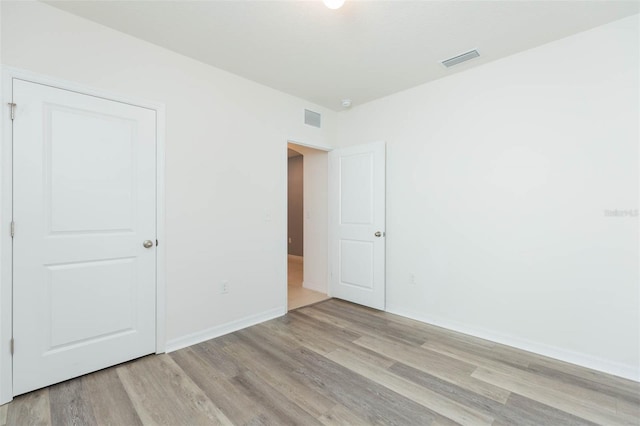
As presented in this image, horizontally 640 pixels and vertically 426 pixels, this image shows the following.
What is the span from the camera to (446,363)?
235cm

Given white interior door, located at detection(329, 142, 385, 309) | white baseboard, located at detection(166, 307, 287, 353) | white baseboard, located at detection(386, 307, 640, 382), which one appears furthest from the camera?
white interior door, located at detection(329, 142, 385, 309)

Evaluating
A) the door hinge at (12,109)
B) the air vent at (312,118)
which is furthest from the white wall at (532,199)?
the door hinge at (12,109)

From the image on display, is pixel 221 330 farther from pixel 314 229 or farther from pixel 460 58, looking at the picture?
pixel 460 58

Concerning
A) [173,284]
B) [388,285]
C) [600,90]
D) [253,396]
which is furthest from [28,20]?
[600,90]

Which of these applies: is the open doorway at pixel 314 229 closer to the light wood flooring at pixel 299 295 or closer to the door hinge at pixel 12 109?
the light wood flooring at pixel 299 295

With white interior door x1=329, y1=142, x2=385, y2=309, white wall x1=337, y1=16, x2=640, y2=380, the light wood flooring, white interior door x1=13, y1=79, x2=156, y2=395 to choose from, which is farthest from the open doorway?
white interior door x1=13, y1=79, x2=156, y2=395

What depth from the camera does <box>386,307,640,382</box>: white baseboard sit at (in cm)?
215

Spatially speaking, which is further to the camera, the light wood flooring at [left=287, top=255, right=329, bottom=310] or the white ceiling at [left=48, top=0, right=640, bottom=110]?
the light wood flooring at [left=287, top=255, right=329, bottom=310]

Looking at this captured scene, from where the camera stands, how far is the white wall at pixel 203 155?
6.86 feet

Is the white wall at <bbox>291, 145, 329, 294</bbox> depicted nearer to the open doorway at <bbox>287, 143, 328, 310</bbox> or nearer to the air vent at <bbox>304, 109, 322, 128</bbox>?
the open doorway at <bbox>287, 143, 328, 310</bbox>

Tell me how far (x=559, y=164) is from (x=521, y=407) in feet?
6.18

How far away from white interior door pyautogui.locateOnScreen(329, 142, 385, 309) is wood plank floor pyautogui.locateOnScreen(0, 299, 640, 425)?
3.31ft

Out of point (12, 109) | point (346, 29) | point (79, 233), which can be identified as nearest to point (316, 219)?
point (346, 29)

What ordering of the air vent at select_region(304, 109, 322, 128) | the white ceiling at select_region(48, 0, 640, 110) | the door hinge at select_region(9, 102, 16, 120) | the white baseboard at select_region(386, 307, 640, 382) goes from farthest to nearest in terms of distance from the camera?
the air vent at select_region(304, 109, 322, 128) < the white baseboard at select_region(386, 307, 640, 382) < the white ceiling at select_region(48, 0, 640, 110) < the door hinge at select_region(9, 102, 16, 120)
